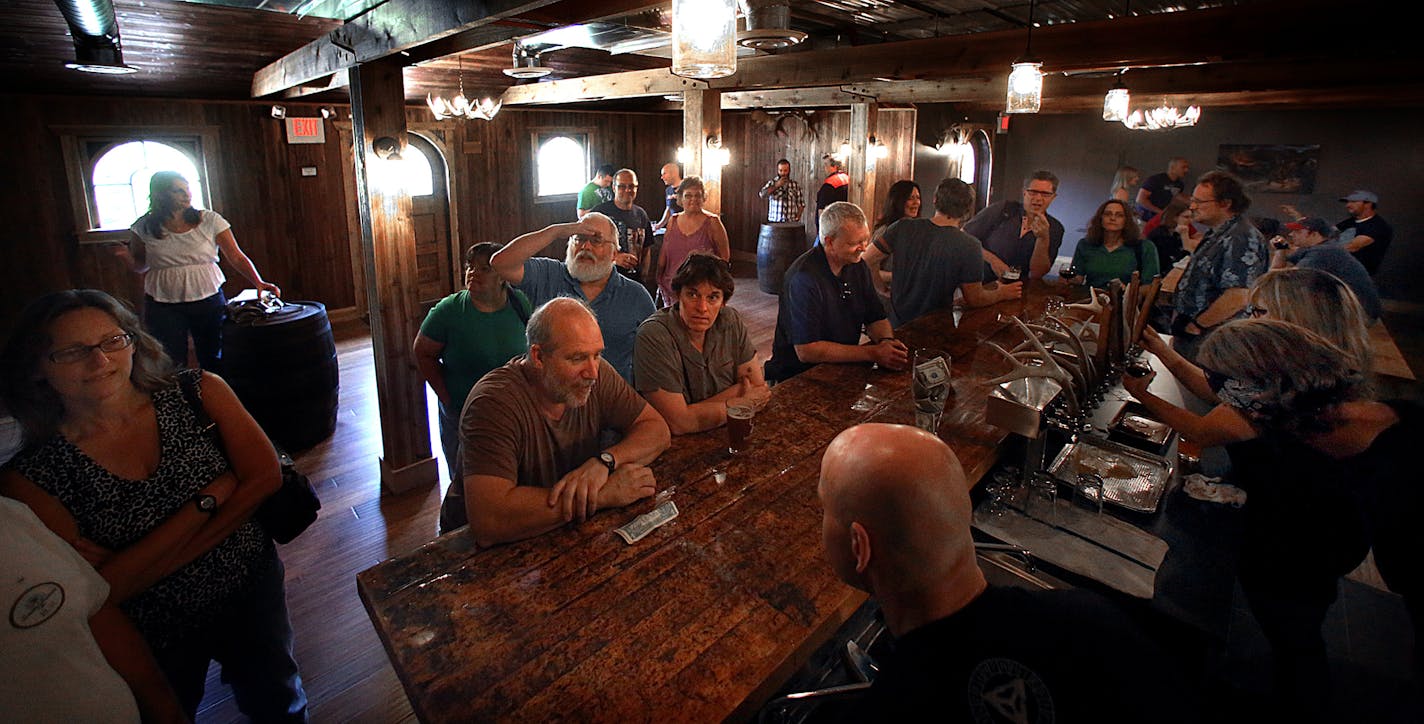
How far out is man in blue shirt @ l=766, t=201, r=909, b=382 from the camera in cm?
310

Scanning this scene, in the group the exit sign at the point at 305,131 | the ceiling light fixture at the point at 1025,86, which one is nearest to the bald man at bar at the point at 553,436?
the ceiling light fixture at the point at 1025,86

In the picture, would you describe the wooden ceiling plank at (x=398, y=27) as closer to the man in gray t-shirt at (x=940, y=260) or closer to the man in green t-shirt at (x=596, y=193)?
the man in gray t-shirt at (x=940, y=260)

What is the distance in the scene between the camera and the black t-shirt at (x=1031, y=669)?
3.32 ft

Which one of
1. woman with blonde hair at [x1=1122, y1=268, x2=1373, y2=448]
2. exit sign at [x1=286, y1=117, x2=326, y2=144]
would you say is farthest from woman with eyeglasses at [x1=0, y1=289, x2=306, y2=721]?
exit sign at [x1=286, y1=117, x2=326, y2=144]

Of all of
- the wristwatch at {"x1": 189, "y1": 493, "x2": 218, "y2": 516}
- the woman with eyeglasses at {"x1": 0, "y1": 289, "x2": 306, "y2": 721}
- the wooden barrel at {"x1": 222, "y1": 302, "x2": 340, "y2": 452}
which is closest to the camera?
the woman with eyeglasses at {"x1": 0, "y1": 289, "x2": 306, "y2": 721}

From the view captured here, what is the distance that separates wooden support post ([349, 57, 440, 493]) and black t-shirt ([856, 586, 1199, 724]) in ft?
11.5

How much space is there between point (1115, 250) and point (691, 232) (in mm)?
2993

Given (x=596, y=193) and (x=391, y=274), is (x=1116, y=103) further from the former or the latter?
(x=391, y=274)

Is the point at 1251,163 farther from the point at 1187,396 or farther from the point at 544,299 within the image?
the point at 544,299

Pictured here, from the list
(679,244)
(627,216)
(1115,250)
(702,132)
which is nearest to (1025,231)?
(1115,250)

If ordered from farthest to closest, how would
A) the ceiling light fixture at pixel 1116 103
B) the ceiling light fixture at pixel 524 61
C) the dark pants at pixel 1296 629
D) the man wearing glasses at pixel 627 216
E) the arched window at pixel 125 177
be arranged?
1. the arched window at pixel 125 177
2. the man wearing glasses at pixel 627 216
3. the ceiling light fixture at pixel 524 61
4. the ceiling light fixture at pixel 1116 103
5. the dark pants at pixel 1296 629

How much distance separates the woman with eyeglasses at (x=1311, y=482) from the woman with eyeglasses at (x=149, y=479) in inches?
112

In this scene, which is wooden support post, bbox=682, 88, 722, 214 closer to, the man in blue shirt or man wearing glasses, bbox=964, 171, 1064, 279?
man wearing glasses, bbox=964, 171, 1064, 279

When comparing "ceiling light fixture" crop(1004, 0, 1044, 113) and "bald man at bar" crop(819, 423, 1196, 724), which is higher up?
"ceiling light fixture" crop(1004, 0, 1044, 113)
